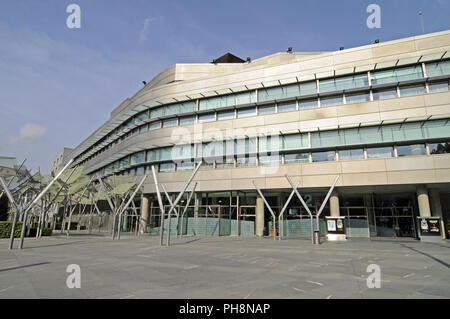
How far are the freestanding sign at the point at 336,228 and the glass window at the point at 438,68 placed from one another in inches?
719

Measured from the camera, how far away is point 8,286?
22.7 feet

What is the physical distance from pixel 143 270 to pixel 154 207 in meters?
30.8

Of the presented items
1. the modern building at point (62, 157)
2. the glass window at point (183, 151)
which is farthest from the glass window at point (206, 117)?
the modern building at point (62, 157)

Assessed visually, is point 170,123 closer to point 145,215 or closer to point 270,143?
point 145,215

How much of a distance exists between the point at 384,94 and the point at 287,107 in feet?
34.1

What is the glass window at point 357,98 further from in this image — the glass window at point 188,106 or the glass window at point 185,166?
the glass window at point 185,166

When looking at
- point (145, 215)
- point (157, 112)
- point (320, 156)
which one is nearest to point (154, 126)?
point (157, 112)

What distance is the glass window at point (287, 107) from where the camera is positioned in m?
33.7

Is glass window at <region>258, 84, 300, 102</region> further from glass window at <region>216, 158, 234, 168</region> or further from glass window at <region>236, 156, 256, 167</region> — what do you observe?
glass window at <region>216, 158, 234, 168</region>

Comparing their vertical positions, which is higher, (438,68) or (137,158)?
(438,68)

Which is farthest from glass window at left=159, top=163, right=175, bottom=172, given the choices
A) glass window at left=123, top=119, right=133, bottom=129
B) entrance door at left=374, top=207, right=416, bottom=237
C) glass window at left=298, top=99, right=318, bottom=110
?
entrance door at left=374, top=207, right=416, bottom=237

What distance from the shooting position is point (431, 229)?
2506 cm

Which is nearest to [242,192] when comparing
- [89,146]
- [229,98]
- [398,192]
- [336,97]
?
[229,98]

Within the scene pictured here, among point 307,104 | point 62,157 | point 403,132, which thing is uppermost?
point 62,157
